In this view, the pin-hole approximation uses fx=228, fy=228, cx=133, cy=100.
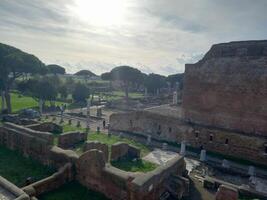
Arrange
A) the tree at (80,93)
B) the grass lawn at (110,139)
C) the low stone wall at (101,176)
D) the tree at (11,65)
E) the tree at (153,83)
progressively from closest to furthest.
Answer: the low stone wall at (101,176) < the grass lawn at (110,139) < the tree at (11,65) < the tree at (80,93) < the tree at (153,83)

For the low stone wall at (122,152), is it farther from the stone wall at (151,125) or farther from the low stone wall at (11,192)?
the low stone wall at (11,192)

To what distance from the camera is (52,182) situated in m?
11.3

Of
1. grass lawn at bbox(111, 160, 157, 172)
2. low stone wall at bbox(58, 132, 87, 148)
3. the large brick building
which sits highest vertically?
the large brick building

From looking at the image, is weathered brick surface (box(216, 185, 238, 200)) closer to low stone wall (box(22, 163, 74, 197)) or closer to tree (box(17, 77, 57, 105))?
low stone wall (box(22, 163, 74, 197))

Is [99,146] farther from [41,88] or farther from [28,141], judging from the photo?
[41,88]

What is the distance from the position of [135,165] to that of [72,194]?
5262 millimetres

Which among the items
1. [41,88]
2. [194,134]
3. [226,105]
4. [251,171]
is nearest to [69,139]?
[194,134]

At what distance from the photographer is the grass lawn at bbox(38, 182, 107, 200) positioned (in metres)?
10.7

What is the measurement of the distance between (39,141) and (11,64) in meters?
21.2

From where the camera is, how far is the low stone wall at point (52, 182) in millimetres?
10263

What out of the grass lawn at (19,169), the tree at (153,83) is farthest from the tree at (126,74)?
the grass lawn at (19,169)

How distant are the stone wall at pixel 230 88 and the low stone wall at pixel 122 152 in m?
6.99

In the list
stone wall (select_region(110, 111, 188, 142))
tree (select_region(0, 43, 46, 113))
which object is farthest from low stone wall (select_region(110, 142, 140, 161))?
tree (select_region(0, 43, 46, 113))

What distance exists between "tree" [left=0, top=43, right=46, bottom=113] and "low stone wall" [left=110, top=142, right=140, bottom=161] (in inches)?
826
